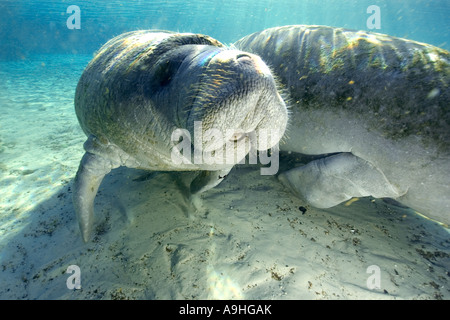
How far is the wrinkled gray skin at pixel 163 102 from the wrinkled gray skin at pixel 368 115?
3.52 feet

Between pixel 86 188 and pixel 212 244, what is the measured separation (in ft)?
5.34

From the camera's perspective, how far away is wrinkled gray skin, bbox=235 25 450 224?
7.63ft

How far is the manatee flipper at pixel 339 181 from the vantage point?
2674 millimetres

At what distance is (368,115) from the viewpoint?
100 inches

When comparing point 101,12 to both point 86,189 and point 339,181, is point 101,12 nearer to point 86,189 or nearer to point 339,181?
point 86,189

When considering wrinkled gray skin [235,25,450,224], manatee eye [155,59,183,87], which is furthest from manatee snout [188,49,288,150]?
wrinkled gray skin [235,25,450,224]

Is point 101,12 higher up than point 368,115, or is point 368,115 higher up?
point 101,12

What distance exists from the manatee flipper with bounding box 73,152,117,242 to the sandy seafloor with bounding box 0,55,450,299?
0.19 meters

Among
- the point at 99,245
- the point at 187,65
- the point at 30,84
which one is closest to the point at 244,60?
the point at 187,65
